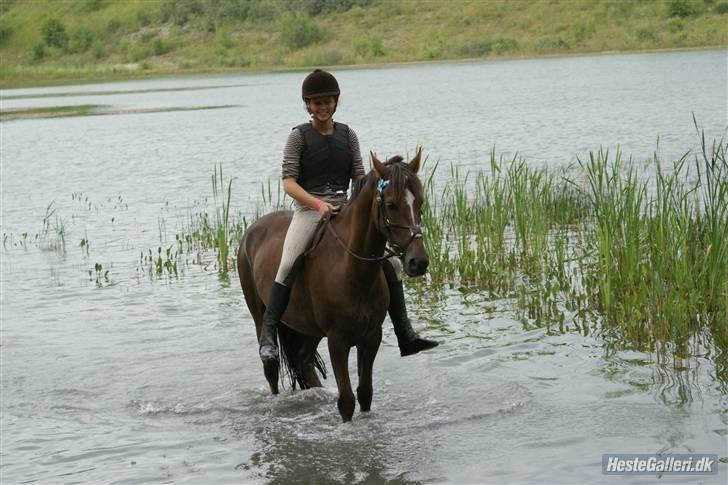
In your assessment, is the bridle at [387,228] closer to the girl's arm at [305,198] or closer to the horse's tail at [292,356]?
the girl's arm at [305,198]

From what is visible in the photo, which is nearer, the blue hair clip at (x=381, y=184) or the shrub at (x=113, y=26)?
the blue hair clip at (x=381, y=184)

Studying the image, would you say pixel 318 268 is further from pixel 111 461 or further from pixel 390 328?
Result: pixel 390 328

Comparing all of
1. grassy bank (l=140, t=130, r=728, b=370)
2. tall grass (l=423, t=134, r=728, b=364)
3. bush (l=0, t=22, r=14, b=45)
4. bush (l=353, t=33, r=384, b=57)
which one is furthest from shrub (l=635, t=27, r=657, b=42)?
bush (l=0, t=22, r=14, b=45)

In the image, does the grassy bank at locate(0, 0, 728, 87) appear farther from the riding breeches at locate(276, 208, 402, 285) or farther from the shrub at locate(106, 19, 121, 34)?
the riding breeches at locate(276, 208, 402, 285)

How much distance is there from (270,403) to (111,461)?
1555 mm

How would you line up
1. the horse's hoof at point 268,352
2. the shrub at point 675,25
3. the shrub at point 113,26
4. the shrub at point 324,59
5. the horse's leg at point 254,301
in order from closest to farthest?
the horse's hoof at point 268,352 < the horse's leg at point 254,301 < the shrub at point 675,25 < the shrub at point 324,59 < the shrub at point 113,26

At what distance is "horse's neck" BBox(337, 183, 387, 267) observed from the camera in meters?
6.48

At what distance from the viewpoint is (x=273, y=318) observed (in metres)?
7.33

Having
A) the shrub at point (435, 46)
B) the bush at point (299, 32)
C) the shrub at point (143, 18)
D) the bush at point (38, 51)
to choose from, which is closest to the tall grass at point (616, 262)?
the shrub at point (435, 46)

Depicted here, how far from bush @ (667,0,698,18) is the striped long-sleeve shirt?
2181 inches

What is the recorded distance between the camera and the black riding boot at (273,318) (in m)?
7.25

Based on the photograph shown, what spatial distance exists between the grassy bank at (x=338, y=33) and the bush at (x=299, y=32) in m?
0.07

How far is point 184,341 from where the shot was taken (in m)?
10.5

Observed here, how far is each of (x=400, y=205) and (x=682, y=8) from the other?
2240 inches
